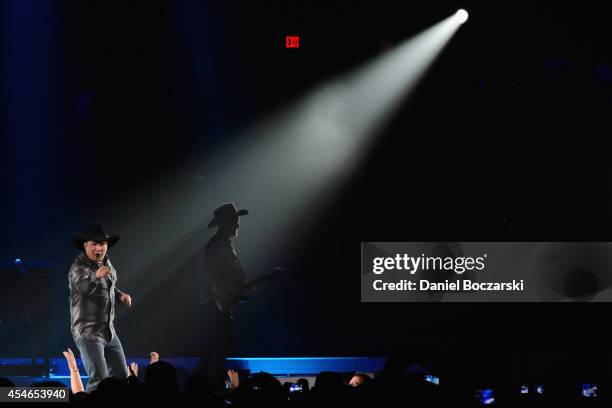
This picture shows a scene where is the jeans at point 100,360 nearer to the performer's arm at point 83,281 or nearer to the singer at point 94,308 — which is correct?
the singer at point 94,308

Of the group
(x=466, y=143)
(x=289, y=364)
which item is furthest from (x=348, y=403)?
(x=466, y=143)

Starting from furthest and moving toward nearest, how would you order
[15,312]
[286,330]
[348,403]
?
[286,330] → [15,312] → [348,403]

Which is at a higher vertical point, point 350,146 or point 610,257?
point 350,146

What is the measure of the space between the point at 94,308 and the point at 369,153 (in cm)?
514

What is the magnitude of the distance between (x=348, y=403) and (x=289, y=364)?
257 inches

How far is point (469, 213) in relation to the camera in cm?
1048

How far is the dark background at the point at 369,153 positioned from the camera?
9.95 metres

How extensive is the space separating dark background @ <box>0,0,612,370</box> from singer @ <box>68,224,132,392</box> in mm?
3350

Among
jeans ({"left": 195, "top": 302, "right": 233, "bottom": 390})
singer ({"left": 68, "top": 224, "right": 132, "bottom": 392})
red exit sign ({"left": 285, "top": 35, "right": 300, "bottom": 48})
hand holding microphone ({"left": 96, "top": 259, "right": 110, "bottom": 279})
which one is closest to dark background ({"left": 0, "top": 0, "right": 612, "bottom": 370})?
red exit sign ({"left": 285, "top": 35, "right": 300, "bottom": 48})

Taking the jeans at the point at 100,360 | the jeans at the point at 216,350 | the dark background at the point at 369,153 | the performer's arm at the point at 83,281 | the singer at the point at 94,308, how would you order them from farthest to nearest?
the dark background at the point at 369,153 < the jeans at the point at 216,350 < the performer's arm at the point at 83,281 < the singer at the point at 94,308 < the jeans at the point at 100,360

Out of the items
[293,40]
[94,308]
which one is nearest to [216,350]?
[94,308]

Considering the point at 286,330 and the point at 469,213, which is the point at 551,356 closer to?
the point at 469,213

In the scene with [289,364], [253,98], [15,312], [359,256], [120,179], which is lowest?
[289,364]

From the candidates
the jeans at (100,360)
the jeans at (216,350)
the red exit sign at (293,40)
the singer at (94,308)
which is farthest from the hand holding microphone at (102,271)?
the red exit sign at (293,40)
